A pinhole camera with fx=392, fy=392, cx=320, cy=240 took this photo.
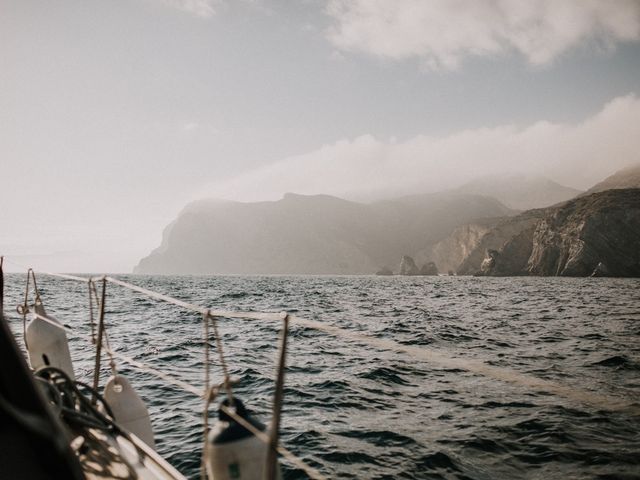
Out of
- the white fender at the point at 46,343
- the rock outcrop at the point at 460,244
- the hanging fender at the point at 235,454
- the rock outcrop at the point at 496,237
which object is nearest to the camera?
the hanging fender at the point at 235,454

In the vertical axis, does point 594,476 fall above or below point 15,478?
below

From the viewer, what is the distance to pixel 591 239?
310 feet

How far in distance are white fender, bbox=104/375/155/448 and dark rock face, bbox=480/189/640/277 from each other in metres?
109

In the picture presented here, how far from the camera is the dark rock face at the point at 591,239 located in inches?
3605

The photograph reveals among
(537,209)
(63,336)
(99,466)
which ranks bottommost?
(99,466)

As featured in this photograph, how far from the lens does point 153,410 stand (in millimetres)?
7590

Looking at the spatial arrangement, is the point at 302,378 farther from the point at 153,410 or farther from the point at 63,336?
the point at 63,336

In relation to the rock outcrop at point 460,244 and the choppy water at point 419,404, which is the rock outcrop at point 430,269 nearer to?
the rock outcrop at point 460,244

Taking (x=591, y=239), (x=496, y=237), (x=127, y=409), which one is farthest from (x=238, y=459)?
(x=496, y=237)

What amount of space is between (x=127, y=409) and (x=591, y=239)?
11299cm

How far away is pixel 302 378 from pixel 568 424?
18.5ft

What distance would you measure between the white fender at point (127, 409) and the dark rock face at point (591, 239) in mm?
109447

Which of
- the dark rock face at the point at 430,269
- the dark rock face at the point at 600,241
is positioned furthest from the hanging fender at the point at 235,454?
the dark rock face at the point at 430,269

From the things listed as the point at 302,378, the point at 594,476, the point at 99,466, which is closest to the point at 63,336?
the point at 99,466
